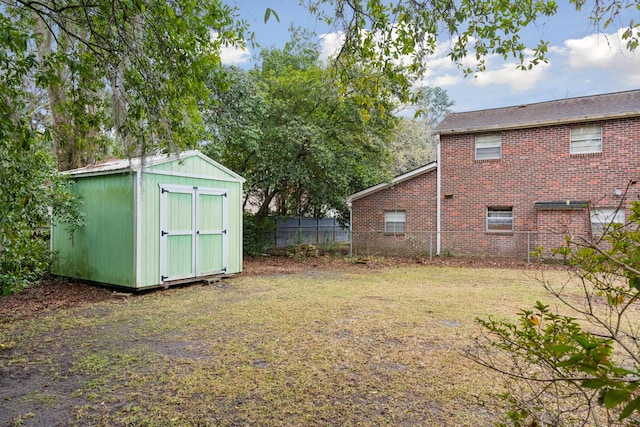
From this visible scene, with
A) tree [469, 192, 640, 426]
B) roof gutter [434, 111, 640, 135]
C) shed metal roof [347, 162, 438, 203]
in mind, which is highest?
roof gutter [434, 111, 640, 135]

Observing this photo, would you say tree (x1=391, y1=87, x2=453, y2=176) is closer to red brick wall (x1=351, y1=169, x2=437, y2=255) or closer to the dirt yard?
red brick wall (x1=351, y1=169, x2=437, y2=255)

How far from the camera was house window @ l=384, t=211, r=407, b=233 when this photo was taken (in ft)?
46.3

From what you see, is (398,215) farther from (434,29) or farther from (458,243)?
(434,29)

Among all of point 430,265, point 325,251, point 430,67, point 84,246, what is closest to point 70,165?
point 84,246

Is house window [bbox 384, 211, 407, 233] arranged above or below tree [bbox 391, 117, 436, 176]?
below

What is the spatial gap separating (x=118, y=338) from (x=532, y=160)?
1260cm

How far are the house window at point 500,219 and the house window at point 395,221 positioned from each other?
2.90 m

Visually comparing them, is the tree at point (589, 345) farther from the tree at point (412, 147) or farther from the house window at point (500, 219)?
the tree at point (412, 147)

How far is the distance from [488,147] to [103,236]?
38.9 ft

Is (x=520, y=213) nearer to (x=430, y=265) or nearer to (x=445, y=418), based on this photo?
(x=430, y=265)

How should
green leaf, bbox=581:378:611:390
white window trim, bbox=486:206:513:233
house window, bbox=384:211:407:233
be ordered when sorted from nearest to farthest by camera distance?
green leaf, bbox=581:378:611:390
white window trim, bbox=486:206:513:233
house window, bbox=384:211:407:233

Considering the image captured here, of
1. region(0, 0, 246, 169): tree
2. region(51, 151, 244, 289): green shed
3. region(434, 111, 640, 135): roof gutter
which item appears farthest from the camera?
region(434, 111, 640, 135): roof gutter

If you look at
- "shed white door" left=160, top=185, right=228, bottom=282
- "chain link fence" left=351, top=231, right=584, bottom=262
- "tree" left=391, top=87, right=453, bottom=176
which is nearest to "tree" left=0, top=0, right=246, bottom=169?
"shed white door" left=160, top=185, right=228, bottom=282

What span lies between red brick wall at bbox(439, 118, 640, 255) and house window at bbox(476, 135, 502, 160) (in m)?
0.16
